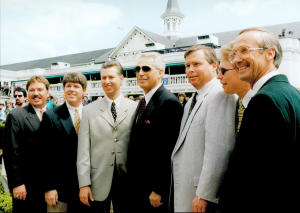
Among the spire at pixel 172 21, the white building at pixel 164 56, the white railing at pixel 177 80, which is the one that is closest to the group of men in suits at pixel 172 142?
the white building at pixel 164 56

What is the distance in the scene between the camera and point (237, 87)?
196cm

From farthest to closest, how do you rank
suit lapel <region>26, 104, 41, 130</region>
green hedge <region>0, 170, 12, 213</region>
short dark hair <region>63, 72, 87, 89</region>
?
green hedge <region>0, 170, 12, 213</region>, suit lapel <region>26, 104, 41, 130</region>, short dark hair <region>63, 72, 87, 89</region>

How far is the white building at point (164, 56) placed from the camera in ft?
61.6

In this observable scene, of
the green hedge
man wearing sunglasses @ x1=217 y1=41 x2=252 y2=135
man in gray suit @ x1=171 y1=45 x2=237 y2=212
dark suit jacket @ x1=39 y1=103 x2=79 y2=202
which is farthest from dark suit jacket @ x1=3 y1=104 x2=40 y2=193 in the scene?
man wearing sunglasses @ x1=217 y1=41 x2=252 y2=135

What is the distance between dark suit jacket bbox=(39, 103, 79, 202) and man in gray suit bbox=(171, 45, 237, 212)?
1.28 metres

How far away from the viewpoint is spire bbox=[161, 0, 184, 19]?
40.2 meters

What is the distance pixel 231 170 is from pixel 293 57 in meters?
20.8

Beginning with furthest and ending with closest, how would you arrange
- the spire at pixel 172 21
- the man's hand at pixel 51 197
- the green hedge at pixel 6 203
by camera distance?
the spire at pixel 172 21, the green hedge at pixel 6 203, the man's hand at pixel 51 197

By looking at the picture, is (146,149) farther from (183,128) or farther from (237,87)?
(237,87)

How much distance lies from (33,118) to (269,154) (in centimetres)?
281

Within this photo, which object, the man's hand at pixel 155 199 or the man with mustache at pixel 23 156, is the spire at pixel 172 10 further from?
the man's hand at pixel 155 199

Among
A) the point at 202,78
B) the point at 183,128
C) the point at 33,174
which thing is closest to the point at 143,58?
the point at 202,78

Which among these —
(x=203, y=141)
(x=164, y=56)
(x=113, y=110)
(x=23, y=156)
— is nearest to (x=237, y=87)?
(x=203, y=141)

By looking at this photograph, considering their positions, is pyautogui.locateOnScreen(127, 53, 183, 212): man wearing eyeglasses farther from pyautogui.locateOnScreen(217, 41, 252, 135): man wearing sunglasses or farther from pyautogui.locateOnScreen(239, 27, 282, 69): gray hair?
pyautogui.locateOnScreen(239, 27, 282, 69): gray hair
